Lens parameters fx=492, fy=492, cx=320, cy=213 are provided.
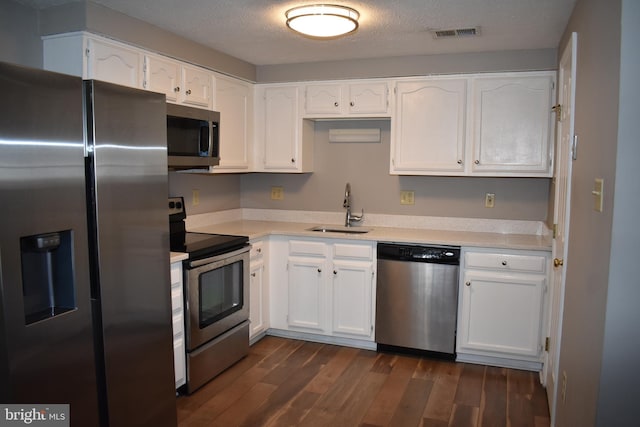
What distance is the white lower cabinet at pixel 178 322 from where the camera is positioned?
2.84 meters

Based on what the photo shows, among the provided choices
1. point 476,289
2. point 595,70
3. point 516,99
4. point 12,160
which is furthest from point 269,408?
point 516,99

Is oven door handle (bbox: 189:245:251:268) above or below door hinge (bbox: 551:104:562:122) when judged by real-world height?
below

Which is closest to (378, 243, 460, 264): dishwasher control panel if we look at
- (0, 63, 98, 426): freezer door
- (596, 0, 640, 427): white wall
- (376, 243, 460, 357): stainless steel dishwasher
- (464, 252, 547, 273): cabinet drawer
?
(376, 243, 460, 357): stainless steel dishwasher

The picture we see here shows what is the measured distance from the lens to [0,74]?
1.61m

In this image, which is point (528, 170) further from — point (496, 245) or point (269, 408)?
point (269, 408)

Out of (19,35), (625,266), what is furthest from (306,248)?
(625,266)

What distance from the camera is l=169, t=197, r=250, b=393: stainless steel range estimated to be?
2965 millimetres

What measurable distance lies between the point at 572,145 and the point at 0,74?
2.39 meters

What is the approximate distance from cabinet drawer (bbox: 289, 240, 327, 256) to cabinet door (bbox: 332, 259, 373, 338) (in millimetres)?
142

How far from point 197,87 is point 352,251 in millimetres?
1631

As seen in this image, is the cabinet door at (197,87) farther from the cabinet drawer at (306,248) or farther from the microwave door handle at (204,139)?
the cabinet drawer at (306,248)

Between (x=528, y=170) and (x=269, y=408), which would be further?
(x=528, y=170)

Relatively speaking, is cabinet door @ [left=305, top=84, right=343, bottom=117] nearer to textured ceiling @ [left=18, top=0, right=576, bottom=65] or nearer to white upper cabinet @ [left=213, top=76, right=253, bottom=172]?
textured ceiling @ [left=18, top=0, right=576, bottom=65]

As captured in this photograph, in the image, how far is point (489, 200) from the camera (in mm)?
3947
